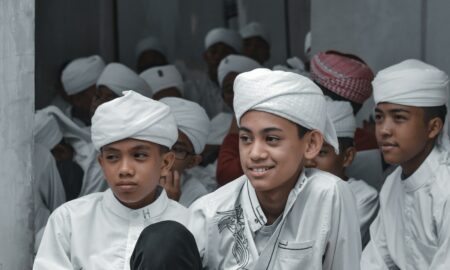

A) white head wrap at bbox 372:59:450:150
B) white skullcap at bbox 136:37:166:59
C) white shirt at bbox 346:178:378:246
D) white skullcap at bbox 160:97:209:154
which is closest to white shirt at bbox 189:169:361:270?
white head wrap at bbox 372:59:450:150

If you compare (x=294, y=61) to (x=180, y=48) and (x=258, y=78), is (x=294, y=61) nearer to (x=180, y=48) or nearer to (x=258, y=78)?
(x=180, y=48)

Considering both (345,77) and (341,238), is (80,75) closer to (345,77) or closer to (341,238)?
(345,77)

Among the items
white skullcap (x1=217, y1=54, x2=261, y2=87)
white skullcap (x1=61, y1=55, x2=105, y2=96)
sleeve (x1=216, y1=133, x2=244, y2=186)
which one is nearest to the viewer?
sleeve (x1=216, y1=133, x2=244, y2=186)

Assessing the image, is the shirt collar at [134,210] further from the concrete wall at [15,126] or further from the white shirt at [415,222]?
the white shirt at [415,222]

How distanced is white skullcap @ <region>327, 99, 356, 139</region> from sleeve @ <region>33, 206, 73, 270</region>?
1578 mm

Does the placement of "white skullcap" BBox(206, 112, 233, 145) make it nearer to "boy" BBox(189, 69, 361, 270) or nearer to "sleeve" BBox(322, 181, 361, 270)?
"boy" BBox(189, 69, 361, 270)

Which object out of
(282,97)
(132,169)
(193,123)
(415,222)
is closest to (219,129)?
(193,123)

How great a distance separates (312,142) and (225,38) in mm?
5203

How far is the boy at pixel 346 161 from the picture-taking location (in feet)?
19.5

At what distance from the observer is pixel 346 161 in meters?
6.13

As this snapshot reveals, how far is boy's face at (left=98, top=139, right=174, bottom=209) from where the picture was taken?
5.22 meters

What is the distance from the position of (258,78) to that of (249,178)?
1.31 ft

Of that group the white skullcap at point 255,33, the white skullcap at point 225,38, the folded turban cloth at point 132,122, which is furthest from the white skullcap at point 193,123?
the white skullcap at point 255,33

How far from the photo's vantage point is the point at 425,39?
21.2ft
